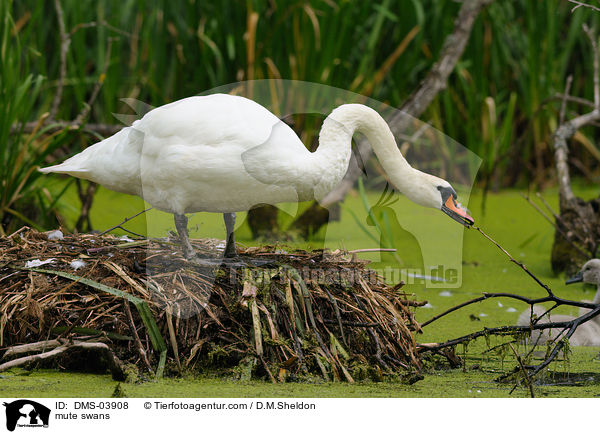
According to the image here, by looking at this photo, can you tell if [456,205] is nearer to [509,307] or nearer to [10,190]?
[509,307]

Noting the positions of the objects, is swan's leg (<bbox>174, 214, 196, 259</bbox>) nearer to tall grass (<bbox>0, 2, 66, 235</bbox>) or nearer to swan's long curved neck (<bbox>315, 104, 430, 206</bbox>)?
swan's long curved neck (<bbox>315, 104, 430, 206</bbox>)

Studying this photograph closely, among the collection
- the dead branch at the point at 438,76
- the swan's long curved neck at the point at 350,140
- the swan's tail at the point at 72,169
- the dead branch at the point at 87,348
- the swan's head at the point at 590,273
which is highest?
the dead branch at the point at 438,76

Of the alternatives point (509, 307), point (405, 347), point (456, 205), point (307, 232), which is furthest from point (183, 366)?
point (307, 232)

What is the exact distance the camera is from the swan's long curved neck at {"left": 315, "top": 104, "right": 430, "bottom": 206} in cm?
317

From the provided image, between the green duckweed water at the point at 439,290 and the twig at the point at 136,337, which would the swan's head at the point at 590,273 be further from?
the twig at the point at 136,337

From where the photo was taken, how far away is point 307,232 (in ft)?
18.4

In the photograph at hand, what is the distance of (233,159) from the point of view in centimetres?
306

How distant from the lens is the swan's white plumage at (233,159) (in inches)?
121

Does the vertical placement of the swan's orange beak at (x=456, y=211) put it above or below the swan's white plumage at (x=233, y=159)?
below

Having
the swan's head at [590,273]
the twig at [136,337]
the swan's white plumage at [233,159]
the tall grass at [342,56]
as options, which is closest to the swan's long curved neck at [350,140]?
the swan's white plumage at [233,159]
